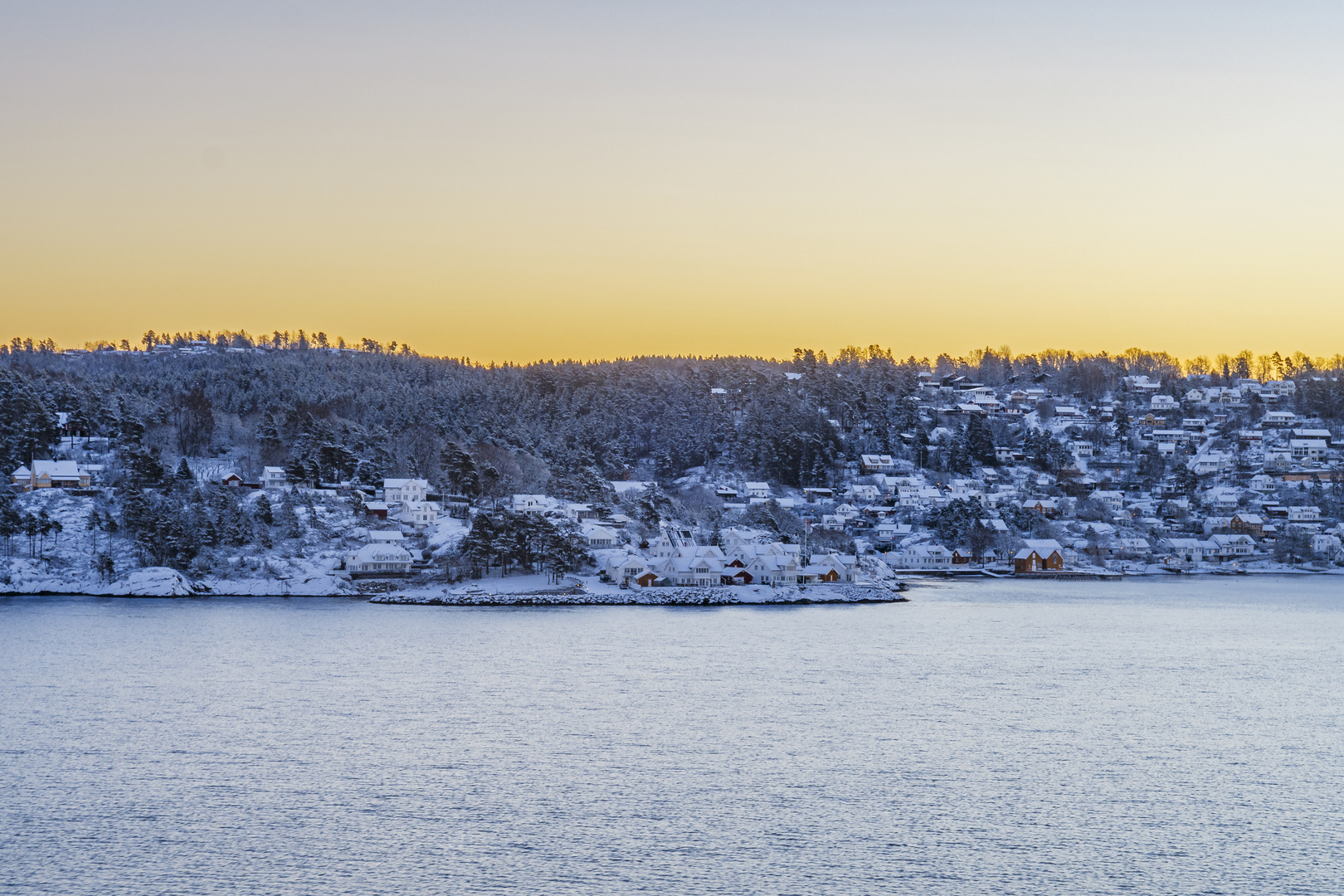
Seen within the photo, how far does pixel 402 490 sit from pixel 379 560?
966 centimetres

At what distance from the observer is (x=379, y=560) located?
49688 mm

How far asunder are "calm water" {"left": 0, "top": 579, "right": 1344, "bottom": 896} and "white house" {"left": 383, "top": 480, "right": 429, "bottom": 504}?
24.6 m

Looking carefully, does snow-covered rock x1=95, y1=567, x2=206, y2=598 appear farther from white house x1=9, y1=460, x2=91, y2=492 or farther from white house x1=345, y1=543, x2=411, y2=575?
white house x1=9, y1=460, x2=91, y2=492

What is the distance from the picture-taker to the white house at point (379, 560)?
163 ft

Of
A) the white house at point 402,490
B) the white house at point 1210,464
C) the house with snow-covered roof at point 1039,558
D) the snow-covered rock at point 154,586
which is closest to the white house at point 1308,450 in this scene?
the white house at point 1210,464

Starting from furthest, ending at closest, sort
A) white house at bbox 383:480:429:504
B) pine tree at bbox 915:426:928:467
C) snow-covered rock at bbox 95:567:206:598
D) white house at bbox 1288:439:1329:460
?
1. pine tree at bbox 915:426:928:467
2. white house at bbox 1288:439:1329:460
3. white house at bbox 383:480:429:504
4. snow-covered rock at bbox 95:567:206:598

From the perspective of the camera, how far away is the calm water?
14008 millimetres

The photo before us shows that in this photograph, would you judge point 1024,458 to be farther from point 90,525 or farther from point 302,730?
point 302,730

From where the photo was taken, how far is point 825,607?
4462 cm

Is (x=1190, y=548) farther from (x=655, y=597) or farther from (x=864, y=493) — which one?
(x=655, y=597)

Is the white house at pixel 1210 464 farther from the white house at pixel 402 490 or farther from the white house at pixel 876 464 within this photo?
the white house at pixel 402 490

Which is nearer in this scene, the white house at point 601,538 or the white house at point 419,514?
the white house at point 601,538

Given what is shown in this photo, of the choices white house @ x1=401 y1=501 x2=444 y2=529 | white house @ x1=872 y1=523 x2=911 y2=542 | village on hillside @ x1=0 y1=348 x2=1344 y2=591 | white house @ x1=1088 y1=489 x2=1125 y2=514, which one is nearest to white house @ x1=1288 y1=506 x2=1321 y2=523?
village on hillside @ x1=0 y1=348 x2=1344 y2=591

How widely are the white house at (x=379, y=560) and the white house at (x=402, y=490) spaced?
847 centimetres
